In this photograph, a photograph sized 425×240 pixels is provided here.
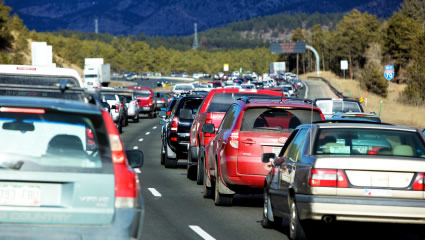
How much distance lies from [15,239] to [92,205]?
0.60m

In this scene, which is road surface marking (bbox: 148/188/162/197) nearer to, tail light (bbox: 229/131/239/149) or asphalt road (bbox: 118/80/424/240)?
asphalt road (bbox: 118/80/424/240)

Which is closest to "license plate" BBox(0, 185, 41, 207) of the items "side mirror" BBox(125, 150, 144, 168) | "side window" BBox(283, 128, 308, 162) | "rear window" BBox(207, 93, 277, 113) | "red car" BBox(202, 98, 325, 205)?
"side mirror" BBox(125, 150, 144, 168)

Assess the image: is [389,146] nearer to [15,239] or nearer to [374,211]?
[374,211]

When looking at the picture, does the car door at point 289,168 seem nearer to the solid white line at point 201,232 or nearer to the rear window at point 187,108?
the solid white line at point 201,232

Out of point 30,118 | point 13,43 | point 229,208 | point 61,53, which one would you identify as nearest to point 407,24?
point 13,43

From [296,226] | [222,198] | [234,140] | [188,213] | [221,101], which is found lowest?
[188,213]

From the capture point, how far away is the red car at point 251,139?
12664mm

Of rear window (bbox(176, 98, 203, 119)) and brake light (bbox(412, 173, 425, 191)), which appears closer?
brake light (bbox(412, 173, 425, 191))

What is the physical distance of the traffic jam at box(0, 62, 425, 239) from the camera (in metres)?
6.15

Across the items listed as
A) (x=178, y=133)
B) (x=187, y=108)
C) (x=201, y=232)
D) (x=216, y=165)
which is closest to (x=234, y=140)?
(x=216, y=165)

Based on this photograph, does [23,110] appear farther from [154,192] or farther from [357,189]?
[154,192]

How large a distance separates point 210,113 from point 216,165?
3.42 m

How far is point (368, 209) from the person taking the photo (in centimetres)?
898

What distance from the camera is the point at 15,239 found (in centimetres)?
596
